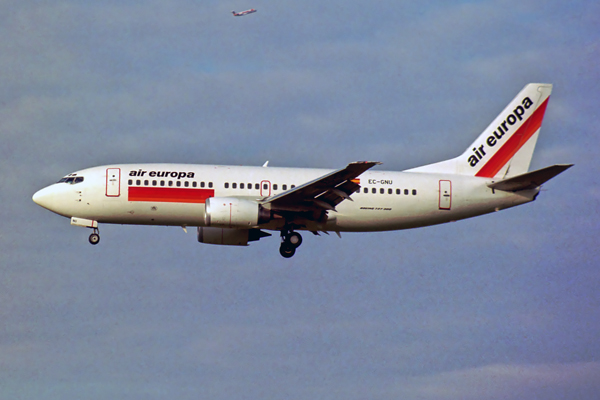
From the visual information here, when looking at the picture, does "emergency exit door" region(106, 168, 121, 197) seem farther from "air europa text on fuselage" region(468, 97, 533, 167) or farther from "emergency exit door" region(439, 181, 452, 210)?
"air europa text on fuselage" region(468, 97, 533, 167)

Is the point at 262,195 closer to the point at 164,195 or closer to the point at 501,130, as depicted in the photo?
the point at 164,195

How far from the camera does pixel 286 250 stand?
56656 millimetres

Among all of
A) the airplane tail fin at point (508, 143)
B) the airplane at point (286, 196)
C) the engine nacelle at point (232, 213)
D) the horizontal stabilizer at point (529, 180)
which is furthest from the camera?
the airplane tail fin at point (508, 143)

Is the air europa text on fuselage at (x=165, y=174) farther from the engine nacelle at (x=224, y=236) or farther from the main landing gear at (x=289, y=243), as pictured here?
the main landing gear at (x=289, y=243)

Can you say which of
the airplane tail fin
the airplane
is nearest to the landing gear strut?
the airplane

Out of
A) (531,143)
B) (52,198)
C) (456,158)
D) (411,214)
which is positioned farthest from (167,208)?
(531,143)

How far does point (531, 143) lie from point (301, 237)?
51.6 feet

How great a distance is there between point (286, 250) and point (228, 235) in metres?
4.14

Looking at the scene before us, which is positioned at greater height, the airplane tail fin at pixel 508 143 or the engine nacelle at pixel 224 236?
the airplane tail fin at pixel 508 143

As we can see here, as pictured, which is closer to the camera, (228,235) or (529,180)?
(529,180)

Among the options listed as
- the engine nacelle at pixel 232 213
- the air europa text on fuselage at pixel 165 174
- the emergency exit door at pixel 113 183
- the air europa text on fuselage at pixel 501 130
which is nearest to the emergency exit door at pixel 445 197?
the air europa text on fuselage at pixel 501 130

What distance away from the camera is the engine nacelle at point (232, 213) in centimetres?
5270

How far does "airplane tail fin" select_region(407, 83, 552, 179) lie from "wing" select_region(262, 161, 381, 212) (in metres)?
7.24

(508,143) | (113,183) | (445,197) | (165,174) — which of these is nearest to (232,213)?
(165,174)
